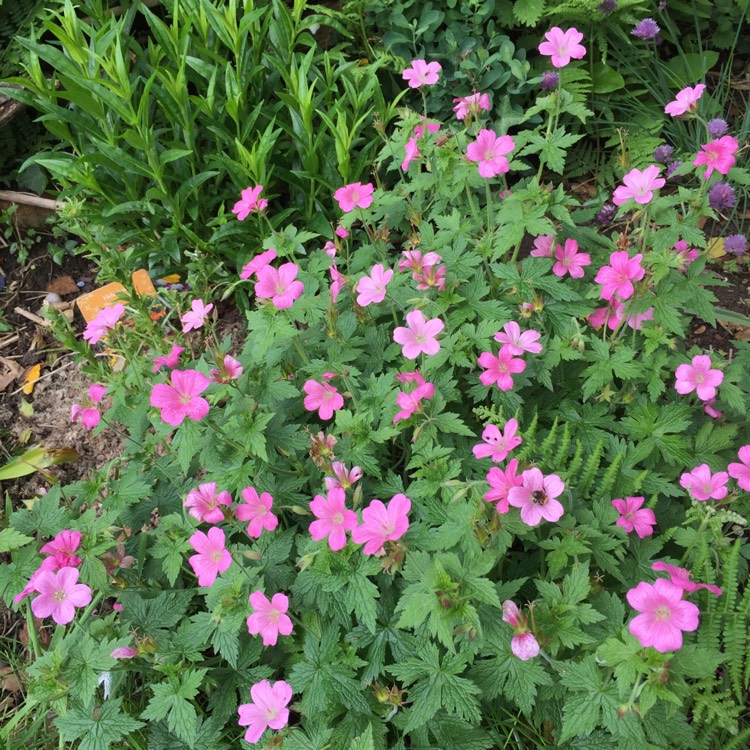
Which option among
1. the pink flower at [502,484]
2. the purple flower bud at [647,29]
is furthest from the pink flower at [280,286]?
the purple flower bud at [647,29]

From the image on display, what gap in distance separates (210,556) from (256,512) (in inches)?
5.9

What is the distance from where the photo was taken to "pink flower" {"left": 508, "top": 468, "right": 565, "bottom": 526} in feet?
4.75

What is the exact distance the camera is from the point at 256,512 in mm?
1663

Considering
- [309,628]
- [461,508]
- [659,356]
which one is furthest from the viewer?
[659,356]

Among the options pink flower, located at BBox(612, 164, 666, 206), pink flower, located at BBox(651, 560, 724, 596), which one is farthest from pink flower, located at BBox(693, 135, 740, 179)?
pink flower, located at BBox(651, 560, 724, 596)

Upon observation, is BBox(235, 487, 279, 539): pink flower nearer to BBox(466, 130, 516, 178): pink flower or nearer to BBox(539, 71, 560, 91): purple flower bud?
BBox(466, 130, 516, 178): pink flower

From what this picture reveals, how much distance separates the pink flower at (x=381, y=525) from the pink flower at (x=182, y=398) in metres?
0.48

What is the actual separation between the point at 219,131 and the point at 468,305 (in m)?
1.47

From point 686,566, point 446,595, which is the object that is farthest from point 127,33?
point 686,566

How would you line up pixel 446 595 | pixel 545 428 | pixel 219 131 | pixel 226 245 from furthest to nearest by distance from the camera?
pixel 226 245, pixel 219 131, pixel 545 428, pixel 446 595

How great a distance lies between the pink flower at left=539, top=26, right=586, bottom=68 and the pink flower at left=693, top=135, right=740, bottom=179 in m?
0.49

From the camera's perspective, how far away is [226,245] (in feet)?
9.93

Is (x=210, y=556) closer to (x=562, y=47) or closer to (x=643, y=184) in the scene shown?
(x=643, y=184)

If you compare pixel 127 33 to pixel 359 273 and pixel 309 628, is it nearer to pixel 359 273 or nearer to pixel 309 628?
pixel 359 273
